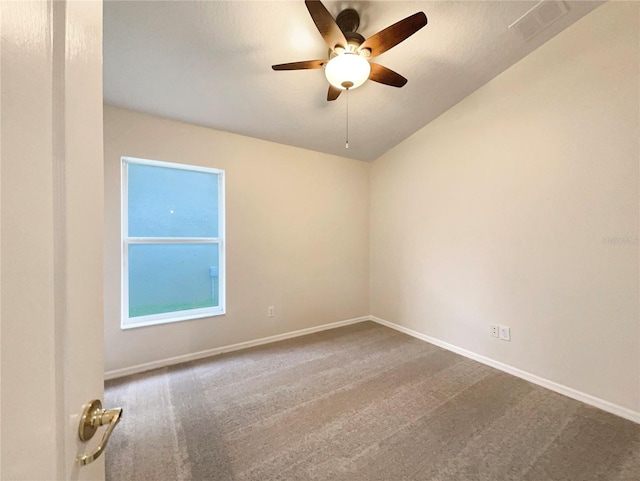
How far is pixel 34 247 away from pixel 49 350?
0.15 meters

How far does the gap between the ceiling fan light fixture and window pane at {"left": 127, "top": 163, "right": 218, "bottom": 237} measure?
5.59ft

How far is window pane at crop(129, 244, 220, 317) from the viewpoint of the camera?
2.45 m

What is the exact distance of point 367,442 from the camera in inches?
60.5

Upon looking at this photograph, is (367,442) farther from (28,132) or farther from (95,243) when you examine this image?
(28,132)

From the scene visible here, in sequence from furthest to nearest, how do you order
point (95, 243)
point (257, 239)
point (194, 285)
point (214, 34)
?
point (257, 239), point (194, 285), point (214, 34), point (95, 243)

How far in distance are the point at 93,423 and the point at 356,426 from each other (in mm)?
1618

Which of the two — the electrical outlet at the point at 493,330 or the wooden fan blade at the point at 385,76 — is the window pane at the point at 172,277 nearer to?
the wooden fan blade at the point at 385,76

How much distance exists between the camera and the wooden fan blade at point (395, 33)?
4.61 ft

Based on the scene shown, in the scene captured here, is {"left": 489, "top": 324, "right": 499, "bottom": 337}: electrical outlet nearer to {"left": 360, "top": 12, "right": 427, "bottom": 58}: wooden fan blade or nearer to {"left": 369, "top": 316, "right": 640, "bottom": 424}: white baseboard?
{"left": 369, "top": 316, "right": 640, "bottom": 424}: white baseboard

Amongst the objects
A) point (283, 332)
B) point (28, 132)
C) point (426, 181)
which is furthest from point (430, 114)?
point (28, 132)

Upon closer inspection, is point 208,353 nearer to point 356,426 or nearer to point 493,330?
point 356,426

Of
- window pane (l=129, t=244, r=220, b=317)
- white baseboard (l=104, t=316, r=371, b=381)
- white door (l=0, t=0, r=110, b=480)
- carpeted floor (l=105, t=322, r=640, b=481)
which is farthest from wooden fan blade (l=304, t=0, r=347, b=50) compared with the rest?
white baseboard (l=104, t=316, r=371, b=381)

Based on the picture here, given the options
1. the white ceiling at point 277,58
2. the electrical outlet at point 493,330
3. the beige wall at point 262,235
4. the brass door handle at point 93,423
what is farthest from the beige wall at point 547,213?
the brass door handle at point 93,423

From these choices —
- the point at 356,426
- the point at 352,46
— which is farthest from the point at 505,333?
the point at 352,46
